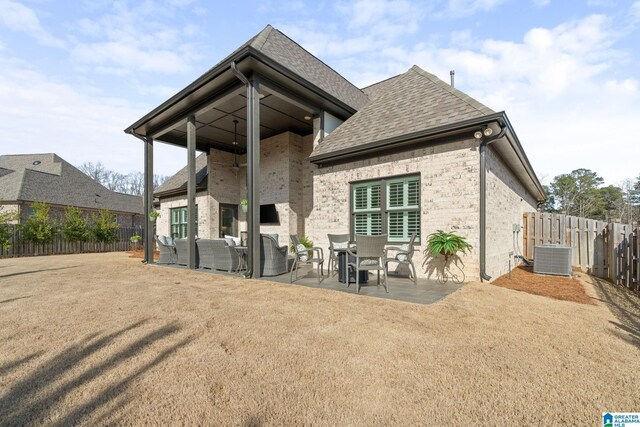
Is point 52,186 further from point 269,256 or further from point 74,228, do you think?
point 269,256

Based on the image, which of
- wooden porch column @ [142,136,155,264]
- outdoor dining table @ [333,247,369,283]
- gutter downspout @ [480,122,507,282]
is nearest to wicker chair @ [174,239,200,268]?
wooden porch column @ [142,136,155,264]

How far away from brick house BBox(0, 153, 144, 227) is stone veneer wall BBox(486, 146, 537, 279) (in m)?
23.3

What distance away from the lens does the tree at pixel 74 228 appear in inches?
607

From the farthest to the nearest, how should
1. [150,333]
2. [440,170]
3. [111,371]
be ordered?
[440,170], [150,333], [111,371]

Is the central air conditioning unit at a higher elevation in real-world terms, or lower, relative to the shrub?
lower

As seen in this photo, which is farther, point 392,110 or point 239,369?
point 392,110

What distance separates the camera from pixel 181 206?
14.5 m

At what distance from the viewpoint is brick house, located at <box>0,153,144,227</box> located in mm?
17641

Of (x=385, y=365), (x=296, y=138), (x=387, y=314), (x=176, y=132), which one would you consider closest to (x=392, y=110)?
(x=296, y=138)

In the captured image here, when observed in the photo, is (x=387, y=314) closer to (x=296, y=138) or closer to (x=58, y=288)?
(x=58, y=288)

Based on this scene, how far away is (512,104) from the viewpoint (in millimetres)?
11602

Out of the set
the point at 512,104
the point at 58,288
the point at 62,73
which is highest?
the point at 512,104

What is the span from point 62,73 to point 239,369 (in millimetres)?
9772

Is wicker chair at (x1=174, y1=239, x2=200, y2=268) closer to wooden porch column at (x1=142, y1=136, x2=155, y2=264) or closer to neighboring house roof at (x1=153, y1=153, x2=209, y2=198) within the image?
wooden porch column at (x1=142, y1=136, x2=155, y2=264)
